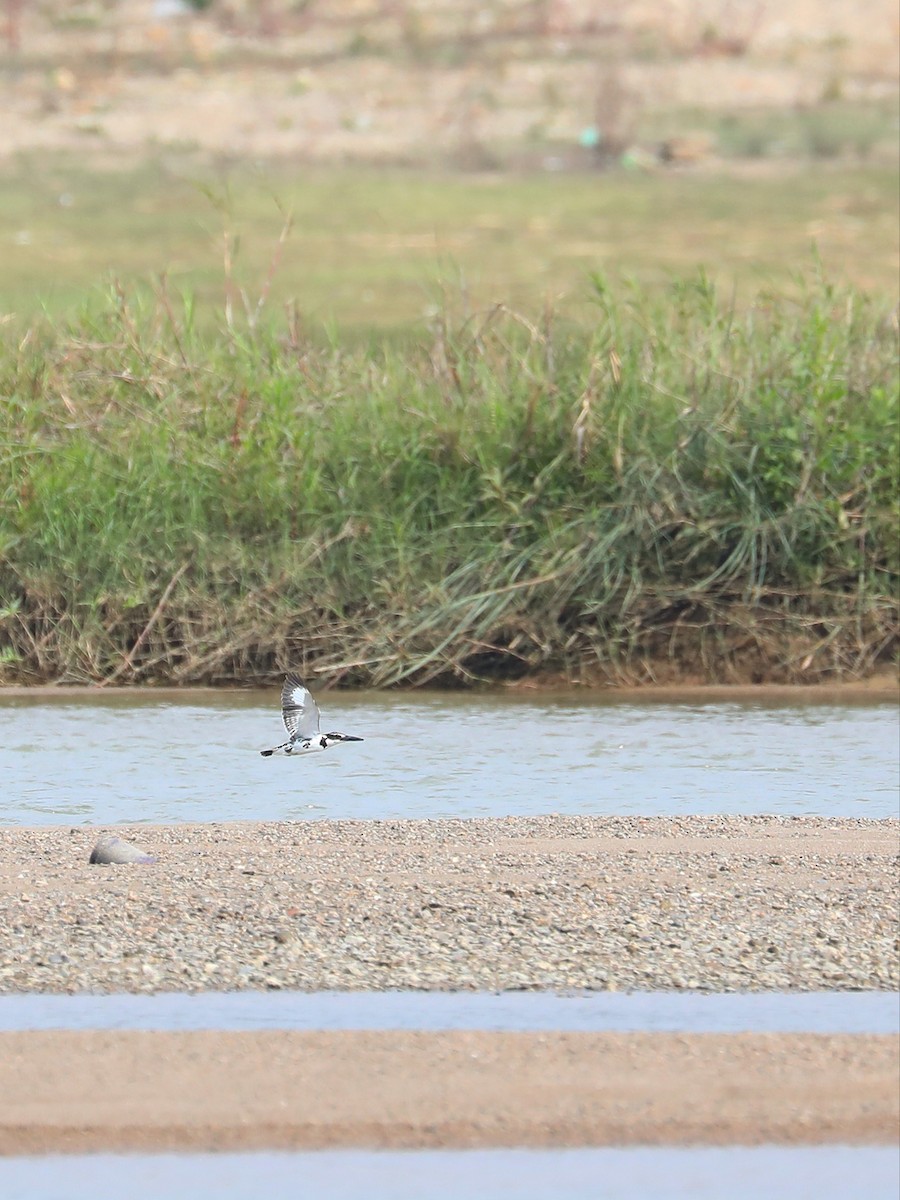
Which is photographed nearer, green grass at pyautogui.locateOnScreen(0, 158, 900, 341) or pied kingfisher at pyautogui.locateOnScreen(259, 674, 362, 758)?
pied kingfisher at pyautogui.locateOnScreen(259, 674, 362, 758)

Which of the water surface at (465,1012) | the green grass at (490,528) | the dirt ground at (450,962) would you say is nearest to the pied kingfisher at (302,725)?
the dirt ground at (450,962)

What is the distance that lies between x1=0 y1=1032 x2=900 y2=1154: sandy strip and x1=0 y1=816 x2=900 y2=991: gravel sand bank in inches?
18.2

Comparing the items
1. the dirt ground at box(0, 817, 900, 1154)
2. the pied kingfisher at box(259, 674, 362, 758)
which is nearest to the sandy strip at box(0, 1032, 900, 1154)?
the dirt ground at box(0, 817, 900, 1154)

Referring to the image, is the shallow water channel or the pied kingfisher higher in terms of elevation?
the pied kingfisher

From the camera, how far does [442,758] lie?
363 inches

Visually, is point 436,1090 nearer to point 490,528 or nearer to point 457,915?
point 457,915

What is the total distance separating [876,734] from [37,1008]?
17.0 feet

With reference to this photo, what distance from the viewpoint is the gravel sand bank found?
218 inches

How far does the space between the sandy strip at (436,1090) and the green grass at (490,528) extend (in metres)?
5.45

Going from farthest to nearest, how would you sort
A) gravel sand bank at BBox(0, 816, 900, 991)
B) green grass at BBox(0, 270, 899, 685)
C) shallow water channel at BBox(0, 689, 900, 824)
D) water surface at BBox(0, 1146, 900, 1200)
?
green grass at BBox(0, 270, 899, 685) < shallow water channel at BBox(0, 689, 900, 824) < gravel sand bank at BBox(0, 816, 900, 991) < water surface at BBox(0, 1146, 900, 1200)

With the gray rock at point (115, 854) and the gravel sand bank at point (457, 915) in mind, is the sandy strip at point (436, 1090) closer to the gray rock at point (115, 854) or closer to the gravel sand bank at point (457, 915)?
the gravel sand bank at point (457, 915)

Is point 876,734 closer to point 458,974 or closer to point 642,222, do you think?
point 458,974

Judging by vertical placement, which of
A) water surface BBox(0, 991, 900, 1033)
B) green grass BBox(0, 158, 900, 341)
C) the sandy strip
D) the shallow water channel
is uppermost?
the sandy strip

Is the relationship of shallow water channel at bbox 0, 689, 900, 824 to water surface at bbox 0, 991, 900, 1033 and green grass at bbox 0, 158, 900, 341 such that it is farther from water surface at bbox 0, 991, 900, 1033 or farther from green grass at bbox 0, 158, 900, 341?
green grass at bbox 0, 158, 900, 341
